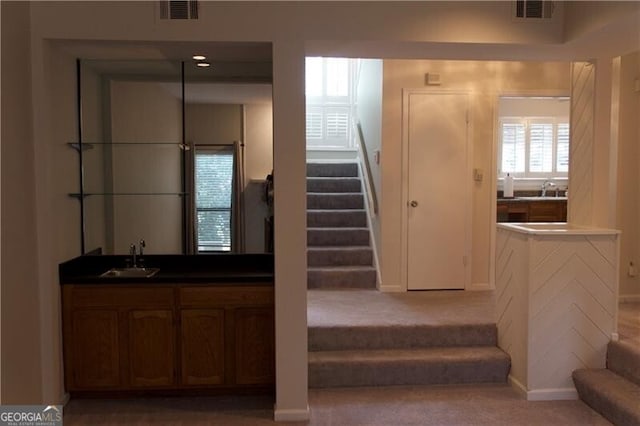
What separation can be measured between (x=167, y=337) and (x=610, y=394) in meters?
2.88

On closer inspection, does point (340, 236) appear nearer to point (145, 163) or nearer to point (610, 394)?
point (145, 163)

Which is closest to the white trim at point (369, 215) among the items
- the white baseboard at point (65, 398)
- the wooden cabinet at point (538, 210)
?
the wooden cabinet at point (538, 210)

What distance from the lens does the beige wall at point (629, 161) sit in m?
4.91

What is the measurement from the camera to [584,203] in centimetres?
393

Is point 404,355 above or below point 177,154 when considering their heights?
below

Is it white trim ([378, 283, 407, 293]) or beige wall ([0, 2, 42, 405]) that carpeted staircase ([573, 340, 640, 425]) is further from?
beige wall ([0, 2, 42, 405])

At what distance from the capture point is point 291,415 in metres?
3.26

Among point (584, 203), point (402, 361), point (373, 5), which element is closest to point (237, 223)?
point (402, 361)

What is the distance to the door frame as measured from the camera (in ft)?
17.1

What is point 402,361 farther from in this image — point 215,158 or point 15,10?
point 15,10

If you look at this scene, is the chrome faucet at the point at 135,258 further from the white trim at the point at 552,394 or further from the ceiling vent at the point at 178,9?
the white trim at the point at 552,394

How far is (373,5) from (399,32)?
23cm

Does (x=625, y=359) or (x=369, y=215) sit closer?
(x=625, y=359)

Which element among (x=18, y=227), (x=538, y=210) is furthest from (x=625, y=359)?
(x=18, y=227)
